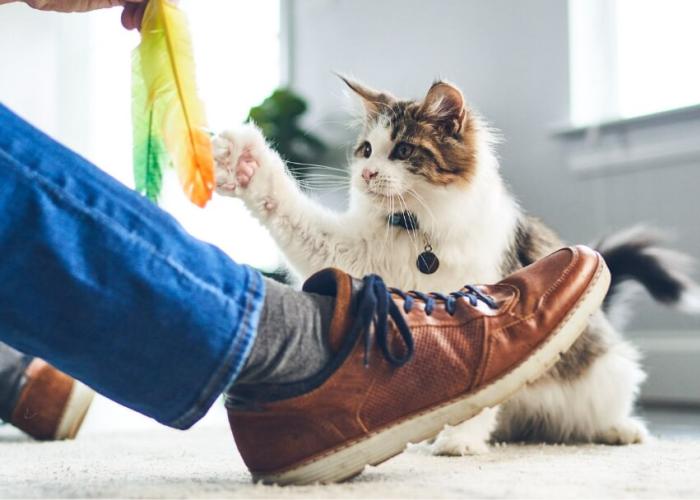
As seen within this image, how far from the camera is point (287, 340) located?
0.78 m

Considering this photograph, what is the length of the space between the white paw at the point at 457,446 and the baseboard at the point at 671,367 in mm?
1187

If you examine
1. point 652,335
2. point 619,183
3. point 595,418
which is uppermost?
point 619,183

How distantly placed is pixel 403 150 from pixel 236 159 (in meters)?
0.33

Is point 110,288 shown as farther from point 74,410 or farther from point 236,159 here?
point 74,410

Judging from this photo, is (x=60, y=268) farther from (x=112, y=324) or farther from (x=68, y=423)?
(x=68, y=423)

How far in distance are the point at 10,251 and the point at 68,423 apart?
0.96m

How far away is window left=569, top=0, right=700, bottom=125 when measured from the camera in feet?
7.81

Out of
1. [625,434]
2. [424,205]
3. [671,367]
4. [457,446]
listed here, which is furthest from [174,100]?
[671,367]

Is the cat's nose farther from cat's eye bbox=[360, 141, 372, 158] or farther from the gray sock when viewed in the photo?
the gray sock

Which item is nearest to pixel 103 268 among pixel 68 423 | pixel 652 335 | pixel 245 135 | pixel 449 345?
pixel 449 345

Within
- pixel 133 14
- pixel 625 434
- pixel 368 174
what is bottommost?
pixel 625 434

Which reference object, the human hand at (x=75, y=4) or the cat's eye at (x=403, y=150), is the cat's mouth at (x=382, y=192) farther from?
the human hand at (x=75, y=4)

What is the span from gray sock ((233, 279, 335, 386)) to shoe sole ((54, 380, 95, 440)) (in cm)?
82

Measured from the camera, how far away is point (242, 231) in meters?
3.13
